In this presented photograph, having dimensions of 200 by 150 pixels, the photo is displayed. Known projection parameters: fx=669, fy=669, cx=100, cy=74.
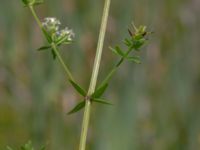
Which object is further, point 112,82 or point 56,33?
point 112,82

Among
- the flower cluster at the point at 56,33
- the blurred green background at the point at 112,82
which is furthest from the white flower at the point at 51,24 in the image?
the blurred green background at the point at 112,82

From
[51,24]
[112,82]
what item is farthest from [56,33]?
[112,82]

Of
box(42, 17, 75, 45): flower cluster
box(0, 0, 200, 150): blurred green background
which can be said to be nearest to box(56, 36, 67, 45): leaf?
box(42, 17, 75, 45): flower cluster

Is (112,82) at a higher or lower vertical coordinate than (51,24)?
lower

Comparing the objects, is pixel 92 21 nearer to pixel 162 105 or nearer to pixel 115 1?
pixel 115 1

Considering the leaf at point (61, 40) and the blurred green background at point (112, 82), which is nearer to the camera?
the leaf at point (61, 40)

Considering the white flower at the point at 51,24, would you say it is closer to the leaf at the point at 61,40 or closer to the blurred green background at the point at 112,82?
the leaf at the point at 61,40

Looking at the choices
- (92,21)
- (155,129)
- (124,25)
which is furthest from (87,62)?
(155,129)

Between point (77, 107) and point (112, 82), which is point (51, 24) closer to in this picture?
point (77, 107)
